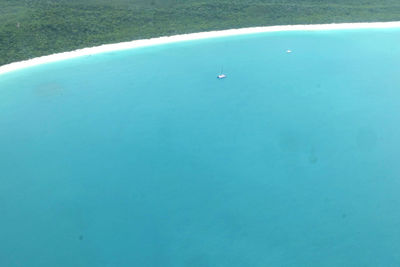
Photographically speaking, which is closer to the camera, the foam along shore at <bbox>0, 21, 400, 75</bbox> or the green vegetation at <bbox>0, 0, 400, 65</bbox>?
the foam along shore at <bbox>0, 21, 400, 75</bbox>

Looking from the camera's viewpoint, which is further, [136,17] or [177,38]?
[136,17]

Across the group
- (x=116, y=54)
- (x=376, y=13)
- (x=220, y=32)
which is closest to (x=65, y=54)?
(x=116, y=54)

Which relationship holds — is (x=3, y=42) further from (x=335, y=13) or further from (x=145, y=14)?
(x=335, y=13)

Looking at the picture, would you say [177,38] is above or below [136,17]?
below

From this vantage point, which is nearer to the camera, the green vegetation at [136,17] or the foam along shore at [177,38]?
the foam along shore at [177,38]
